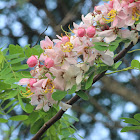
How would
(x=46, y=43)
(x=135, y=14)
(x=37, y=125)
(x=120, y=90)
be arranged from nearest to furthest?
1. (x=135, y=14)
2. (x=46, y=43)
3. (x=37, y=125)
4. (x=120, y=90)

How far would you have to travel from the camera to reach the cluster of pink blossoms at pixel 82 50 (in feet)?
2.58

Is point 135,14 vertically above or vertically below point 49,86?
above

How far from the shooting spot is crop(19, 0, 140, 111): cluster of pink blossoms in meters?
0.79

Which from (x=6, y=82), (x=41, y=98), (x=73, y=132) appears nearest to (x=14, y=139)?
(x=73, y=132)

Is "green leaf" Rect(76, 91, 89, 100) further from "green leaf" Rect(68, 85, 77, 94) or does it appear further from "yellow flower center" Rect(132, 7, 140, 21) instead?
"yellow flower center" Rect(132, 7, 140, 21)

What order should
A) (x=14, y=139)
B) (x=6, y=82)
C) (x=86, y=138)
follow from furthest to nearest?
1. (x=86, y=138)
2. (x=14, y=139)
3. (x=6, y=82)

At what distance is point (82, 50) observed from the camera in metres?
0.80

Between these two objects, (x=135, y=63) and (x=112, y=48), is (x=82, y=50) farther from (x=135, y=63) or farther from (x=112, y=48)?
(x=135, y=63)

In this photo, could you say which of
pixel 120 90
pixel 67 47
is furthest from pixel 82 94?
pixel 120 90

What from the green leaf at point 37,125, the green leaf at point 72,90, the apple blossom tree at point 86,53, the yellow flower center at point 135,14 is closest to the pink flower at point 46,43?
the apple blossom tree at point 86,53

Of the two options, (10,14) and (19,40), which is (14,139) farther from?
(10,14)

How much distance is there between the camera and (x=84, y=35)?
0.81 meters

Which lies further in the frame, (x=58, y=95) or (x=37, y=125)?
(x=37, y=125)

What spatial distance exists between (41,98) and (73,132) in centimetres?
44
